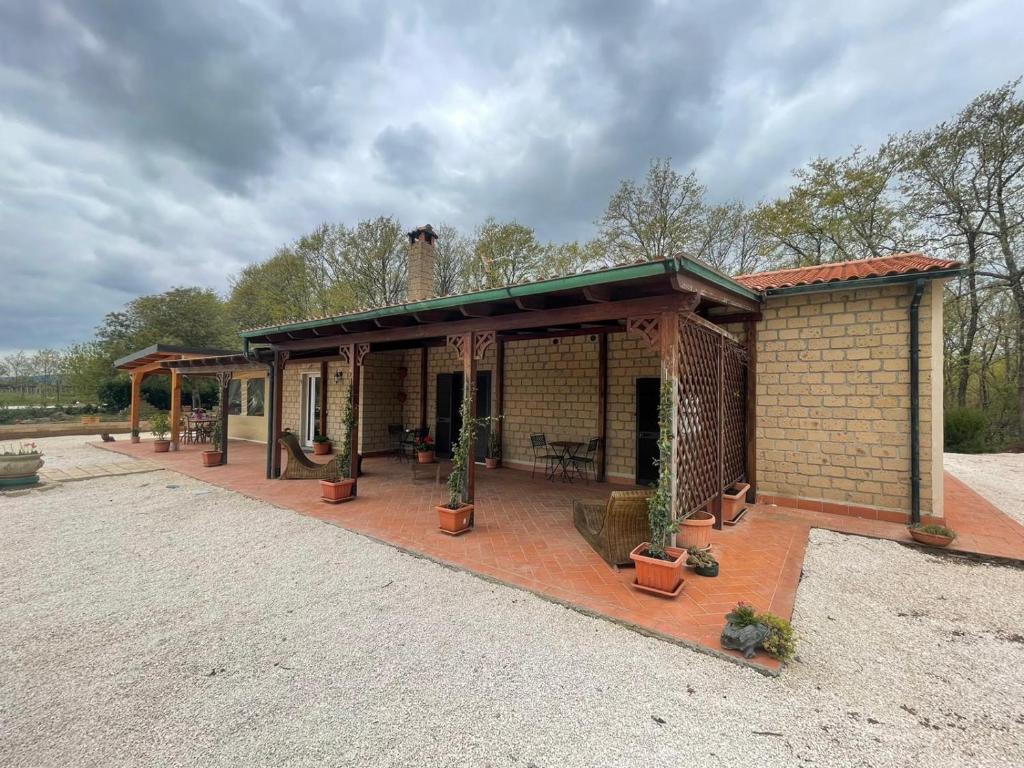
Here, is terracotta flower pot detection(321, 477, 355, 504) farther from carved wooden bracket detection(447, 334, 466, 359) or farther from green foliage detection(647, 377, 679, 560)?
green foliage detection(647, 377, 679, 560)

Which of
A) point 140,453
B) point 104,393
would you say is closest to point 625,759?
point 140,453

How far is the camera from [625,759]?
182 cm

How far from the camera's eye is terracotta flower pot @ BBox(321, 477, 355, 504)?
6055mm

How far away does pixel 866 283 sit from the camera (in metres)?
4.84

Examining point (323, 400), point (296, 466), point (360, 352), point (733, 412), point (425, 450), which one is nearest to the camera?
point (733, 412)

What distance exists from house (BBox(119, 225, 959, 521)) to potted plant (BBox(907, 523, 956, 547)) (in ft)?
1.81

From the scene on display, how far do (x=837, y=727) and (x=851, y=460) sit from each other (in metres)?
4.21

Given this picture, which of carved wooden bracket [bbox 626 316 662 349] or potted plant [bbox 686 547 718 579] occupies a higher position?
carved wooden bracket [bbox 626 316 662 349]

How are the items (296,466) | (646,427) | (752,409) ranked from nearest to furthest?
(752,409) → (646,427) → (296,466)

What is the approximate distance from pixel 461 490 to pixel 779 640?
3297mm

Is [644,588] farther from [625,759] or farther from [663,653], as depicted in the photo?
[625,759]

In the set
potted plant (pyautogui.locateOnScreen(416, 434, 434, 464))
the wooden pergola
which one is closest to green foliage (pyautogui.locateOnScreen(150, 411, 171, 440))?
the wooden pergola

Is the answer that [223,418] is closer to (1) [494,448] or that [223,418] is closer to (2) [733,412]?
(1) [494,448]

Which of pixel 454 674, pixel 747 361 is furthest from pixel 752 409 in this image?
pixel 454 674
